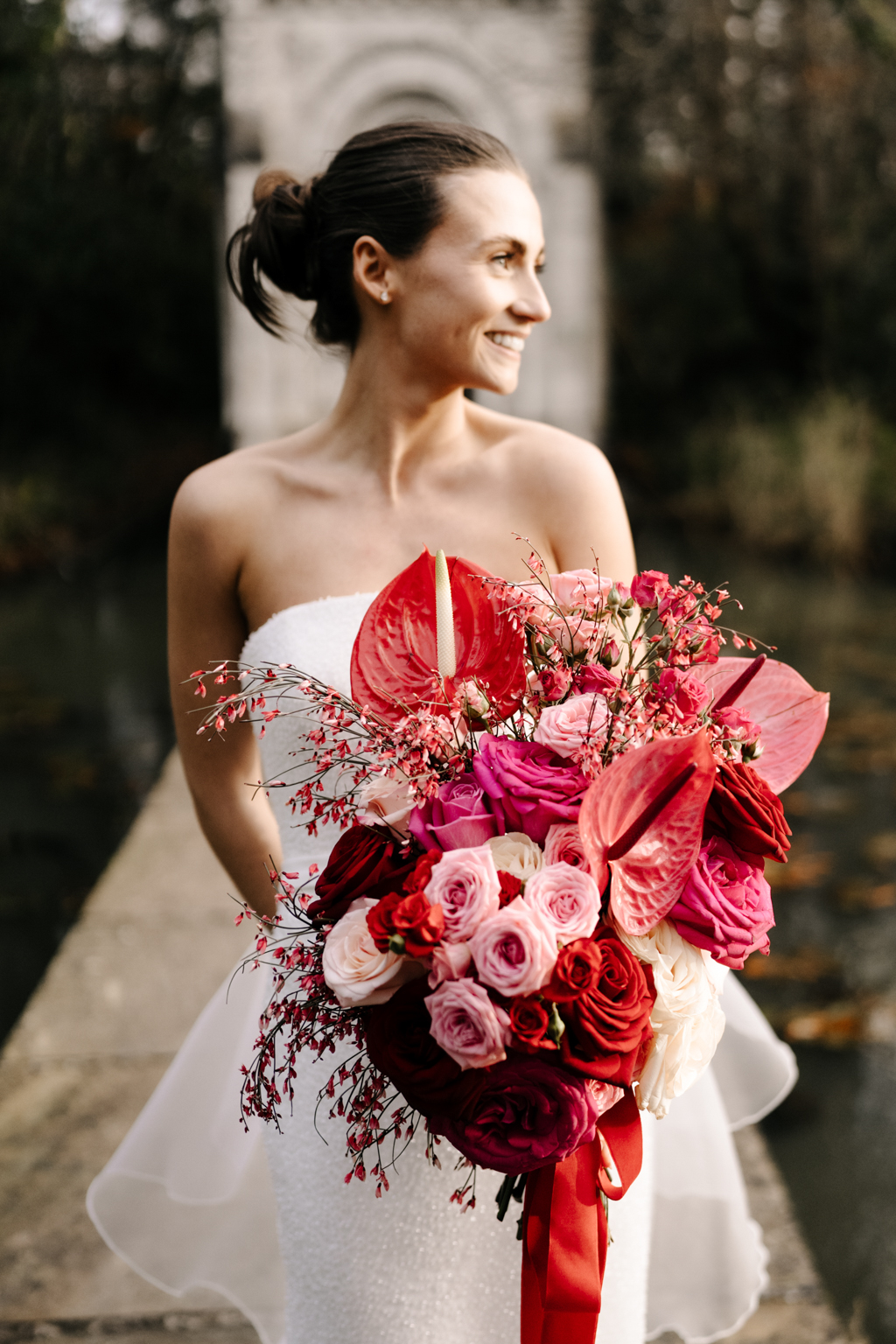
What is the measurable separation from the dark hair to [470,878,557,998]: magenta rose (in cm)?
117

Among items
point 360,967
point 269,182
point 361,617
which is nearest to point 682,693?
point 360,967

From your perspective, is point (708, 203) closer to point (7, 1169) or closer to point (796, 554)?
point (796, 554)

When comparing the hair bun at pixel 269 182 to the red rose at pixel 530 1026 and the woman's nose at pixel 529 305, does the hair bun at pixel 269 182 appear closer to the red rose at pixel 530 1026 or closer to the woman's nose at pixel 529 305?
the woman's nose at pixel 529 305

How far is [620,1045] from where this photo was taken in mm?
1095

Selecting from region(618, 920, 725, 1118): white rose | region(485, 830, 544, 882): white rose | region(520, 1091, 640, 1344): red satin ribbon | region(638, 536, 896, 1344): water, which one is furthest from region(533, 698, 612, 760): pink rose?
region(638, 536, 896, 1344): water

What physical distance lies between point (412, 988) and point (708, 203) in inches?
662

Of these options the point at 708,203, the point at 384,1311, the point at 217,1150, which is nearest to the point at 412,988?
the point at 384,1311

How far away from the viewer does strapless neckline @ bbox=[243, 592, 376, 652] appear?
188cm

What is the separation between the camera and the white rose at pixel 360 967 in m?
1.11

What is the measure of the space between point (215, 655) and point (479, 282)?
0.81 m

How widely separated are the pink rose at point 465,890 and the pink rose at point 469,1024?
0.17ft

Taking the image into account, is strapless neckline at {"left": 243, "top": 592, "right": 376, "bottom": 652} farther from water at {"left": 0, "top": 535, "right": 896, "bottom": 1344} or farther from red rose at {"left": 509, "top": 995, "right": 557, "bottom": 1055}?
water at {"left": 0, "top": 535, "right": 896, "bottom": 1344}

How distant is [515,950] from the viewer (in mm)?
1065

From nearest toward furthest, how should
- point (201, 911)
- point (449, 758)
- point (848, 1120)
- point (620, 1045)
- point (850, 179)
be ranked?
1. point (620, 1045)
2. point (449, 758)
3. point (848, 1120)
4. point (201, 911)
5. point (850, 179)
